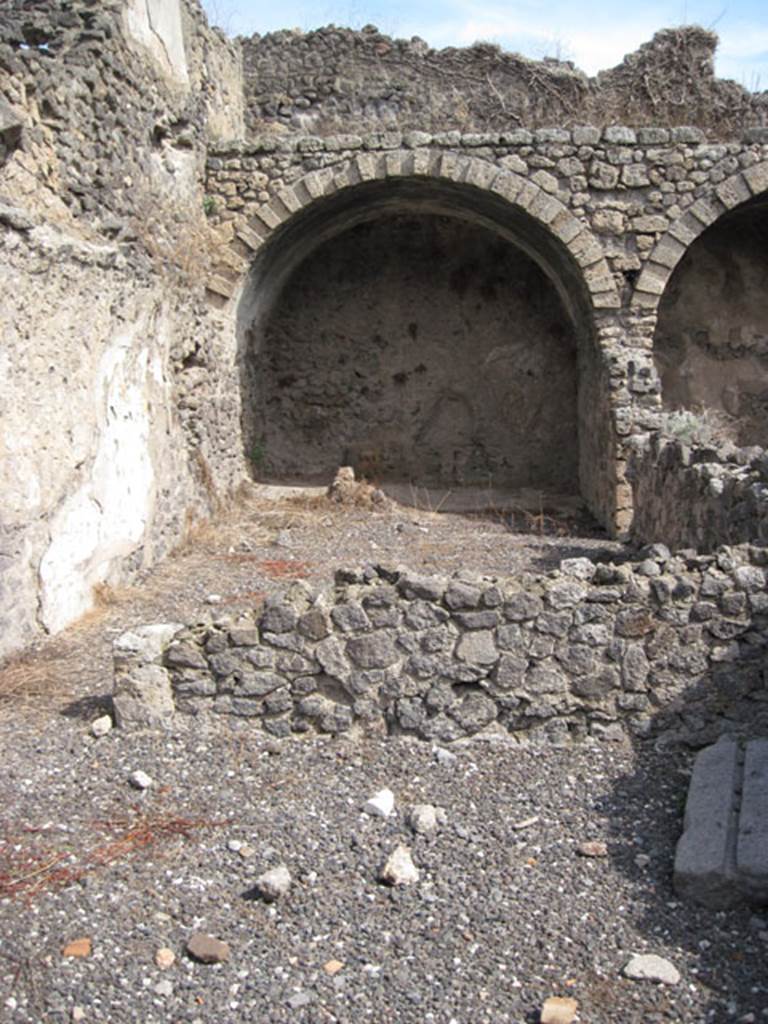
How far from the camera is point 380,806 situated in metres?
3.72

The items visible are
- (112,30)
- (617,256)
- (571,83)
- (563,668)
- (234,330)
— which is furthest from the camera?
(571,83)

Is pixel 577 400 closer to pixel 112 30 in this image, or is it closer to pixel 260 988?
pixel 112 30

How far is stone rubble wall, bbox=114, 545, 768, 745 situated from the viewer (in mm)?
4137

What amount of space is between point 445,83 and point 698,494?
305 inches

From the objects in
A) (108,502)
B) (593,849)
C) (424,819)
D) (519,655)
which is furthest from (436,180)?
(593,849)

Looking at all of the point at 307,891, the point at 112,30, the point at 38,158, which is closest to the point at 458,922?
the point at 307,891

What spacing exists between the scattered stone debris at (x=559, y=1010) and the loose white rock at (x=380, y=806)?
1.11 meters

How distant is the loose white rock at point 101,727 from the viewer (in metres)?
4.41

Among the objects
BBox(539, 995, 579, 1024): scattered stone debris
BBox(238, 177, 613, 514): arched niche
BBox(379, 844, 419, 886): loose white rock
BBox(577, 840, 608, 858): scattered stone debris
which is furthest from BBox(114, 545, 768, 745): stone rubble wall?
BBox(238, 177, 613, 514): arched niche

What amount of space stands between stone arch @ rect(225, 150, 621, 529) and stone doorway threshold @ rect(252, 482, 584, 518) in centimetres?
41

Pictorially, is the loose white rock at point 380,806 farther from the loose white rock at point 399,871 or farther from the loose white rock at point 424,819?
the loose white rock at point 399,871

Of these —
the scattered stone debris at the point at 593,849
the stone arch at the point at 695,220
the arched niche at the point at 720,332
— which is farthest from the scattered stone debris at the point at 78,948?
the arched niche at the point at 720,332

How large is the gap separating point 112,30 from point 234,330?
11.0ft

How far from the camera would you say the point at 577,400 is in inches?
481
